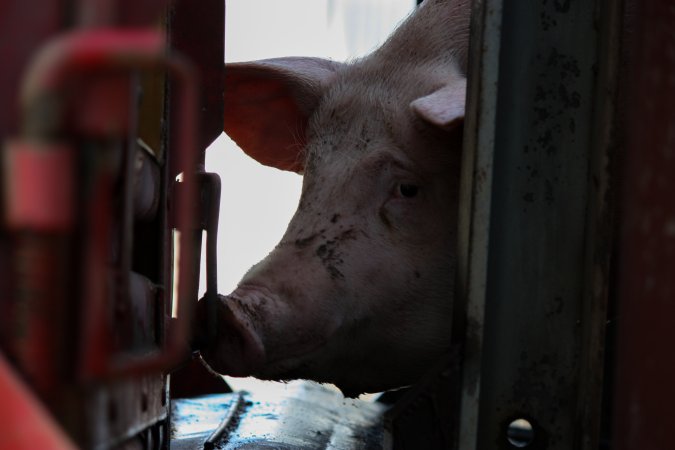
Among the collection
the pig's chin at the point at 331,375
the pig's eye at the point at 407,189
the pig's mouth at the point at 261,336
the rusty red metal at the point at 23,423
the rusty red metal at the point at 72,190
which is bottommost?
the pig's chin at the point at 331,375

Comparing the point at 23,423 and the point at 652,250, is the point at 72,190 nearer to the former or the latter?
the point at 23,423

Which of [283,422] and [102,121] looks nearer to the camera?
[102,121]

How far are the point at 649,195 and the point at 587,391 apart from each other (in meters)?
0.82

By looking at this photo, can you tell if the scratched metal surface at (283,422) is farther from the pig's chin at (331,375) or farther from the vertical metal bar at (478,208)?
the vertical metal bar at (478,208)

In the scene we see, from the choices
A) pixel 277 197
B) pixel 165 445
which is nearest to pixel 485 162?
pixel 165 445

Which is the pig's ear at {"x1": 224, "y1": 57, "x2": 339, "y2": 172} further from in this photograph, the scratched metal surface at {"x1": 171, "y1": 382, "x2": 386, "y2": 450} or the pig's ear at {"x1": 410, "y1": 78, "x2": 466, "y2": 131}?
the scratched metal surface at {"x1": 171, "y1": 382, "x2": 386, "y2": 450}

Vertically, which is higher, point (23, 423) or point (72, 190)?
point (72, 190)

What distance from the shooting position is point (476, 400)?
2.11 metres

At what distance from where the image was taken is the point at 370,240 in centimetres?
290

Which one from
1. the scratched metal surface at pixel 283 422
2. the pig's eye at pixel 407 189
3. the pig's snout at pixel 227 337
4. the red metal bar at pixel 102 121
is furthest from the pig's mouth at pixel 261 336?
the red metal bar at pixel 102 121

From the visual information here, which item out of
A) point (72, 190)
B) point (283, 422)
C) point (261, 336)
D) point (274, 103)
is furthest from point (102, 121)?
point (274, 103)

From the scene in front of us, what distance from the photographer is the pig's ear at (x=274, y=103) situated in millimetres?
3568

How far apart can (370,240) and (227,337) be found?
535 millimetres

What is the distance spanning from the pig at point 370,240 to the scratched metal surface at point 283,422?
257 millimetres
